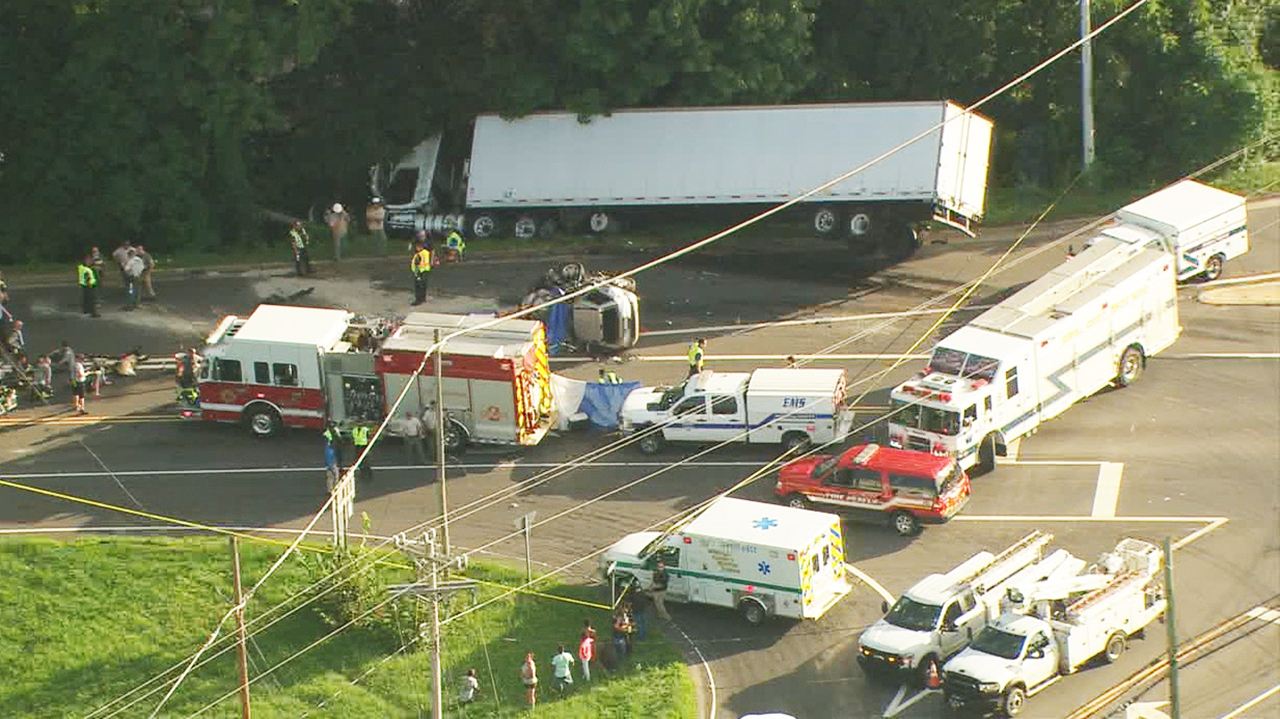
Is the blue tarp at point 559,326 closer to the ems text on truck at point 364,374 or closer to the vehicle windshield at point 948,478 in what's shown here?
the ems text on truck at point 364,374

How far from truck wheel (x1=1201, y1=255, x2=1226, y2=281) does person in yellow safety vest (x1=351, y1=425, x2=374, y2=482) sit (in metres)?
23.8

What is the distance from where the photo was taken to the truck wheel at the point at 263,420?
190ft

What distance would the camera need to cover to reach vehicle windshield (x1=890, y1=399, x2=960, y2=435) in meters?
53.7

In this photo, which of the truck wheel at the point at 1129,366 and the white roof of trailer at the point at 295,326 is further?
the truck wheel at the point at 1129,366

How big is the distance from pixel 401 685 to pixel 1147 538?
16.3 m

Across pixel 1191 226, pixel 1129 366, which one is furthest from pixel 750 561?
pixel 1191 226

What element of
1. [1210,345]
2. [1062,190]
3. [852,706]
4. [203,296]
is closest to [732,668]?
[852,706]

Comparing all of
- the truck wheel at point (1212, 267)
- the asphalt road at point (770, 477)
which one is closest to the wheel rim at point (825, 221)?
the asphalt road at point (770, 477)

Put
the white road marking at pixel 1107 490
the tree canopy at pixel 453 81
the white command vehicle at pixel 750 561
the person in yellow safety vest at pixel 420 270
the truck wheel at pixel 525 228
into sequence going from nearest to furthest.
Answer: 1. the white command vehicle at pixel 750 561
2. the white road marking at pixel 1107 490
3. the person in yellow safety vest at pixel 420 270
4. the tree canopy at pixel 453 81
5. the truck wheel at pixel 525 228

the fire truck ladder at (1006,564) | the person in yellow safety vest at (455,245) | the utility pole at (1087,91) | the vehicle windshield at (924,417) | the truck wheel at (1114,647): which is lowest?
the truck wheel at (1114,647)

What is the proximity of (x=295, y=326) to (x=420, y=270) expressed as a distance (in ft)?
23.3

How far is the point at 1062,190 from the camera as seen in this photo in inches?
2881

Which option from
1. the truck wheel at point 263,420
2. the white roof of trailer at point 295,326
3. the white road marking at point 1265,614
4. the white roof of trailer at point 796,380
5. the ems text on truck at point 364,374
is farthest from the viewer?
the truck wheel at point 263,420

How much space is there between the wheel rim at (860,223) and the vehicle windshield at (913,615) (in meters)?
22.1
